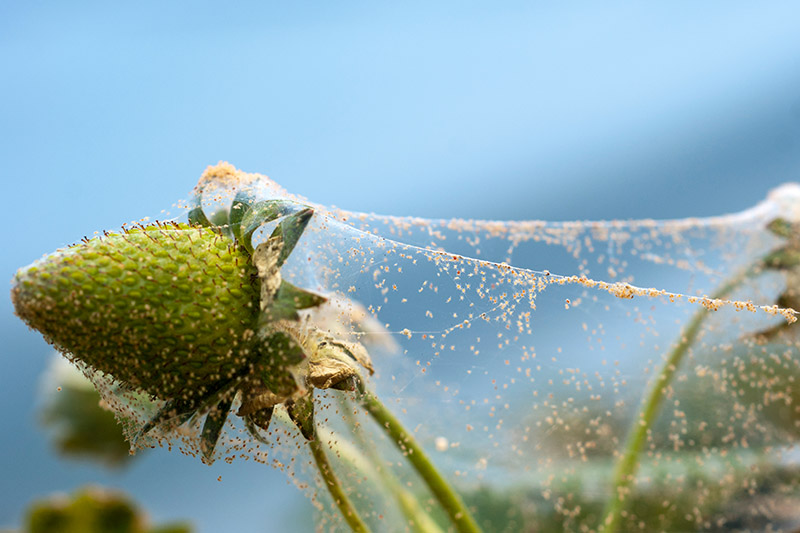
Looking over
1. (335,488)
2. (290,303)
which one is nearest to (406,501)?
(335,488)

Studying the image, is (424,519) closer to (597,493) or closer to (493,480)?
(493,480)

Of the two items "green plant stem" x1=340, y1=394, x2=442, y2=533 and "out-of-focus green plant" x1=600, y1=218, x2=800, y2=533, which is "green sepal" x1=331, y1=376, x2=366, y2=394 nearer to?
"green plant stem" x1=340, y1=394, x2=442, y2=533

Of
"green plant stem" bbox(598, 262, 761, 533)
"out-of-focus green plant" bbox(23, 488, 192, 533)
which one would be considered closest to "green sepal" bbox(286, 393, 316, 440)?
"out-of-focus green plant" bbox(23, 488, 192, 533)

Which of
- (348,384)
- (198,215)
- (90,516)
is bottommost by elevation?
(90,516)

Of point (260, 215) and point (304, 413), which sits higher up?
point (260, 215)

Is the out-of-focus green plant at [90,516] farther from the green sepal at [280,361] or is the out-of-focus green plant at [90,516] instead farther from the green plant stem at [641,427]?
the green plant stem at [641,427]

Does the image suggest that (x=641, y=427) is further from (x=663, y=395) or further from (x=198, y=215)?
(x=198, y=215)

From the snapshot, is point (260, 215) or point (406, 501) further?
point (406, 501)
